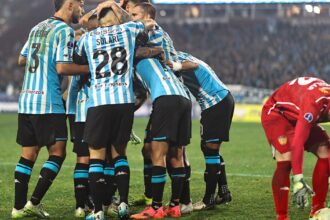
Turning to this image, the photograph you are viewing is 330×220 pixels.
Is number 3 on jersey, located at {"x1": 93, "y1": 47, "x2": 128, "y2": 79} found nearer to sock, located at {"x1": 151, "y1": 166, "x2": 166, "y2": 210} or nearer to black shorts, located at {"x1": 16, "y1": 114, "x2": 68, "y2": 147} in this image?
black shorts, located at {"x1": 16, "y1": 114, "x2": 68, "y2": 147}

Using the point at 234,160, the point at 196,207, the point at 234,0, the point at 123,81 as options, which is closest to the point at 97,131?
the point at 123,81

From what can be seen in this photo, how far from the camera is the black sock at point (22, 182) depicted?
282 inches

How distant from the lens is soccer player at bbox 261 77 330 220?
585 cm

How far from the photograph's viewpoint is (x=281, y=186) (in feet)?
21.2

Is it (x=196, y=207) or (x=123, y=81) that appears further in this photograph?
(x=196, y=207)

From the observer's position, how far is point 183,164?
24.3 ft

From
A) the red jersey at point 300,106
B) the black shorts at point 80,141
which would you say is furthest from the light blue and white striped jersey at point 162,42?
the red jersey at point 300,106

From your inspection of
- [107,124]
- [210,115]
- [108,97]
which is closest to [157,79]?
[108,97]

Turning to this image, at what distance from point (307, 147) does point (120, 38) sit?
1992mm

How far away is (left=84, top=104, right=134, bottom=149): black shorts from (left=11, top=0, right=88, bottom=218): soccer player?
56cm

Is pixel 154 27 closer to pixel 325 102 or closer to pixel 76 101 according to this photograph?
pixel 76 101

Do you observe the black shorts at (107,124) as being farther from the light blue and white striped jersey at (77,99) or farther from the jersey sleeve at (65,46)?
the jersey sleeve at (65,46)

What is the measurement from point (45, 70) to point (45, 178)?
3.50 feet

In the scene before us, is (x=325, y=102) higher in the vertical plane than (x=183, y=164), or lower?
higher
